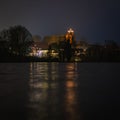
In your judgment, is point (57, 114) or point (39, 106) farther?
point (39, 106)

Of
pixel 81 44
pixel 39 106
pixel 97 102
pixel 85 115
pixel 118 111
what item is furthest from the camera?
pixel 81 44

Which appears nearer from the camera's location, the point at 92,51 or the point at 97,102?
the point at 97,102

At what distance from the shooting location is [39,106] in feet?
27.9

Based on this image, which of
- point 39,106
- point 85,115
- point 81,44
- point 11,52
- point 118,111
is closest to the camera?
point 85,115

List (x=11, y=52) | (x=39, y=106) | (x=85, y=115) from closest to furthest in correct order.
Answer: (x=85, y=115), (x=39, y=106), (x=11, y=52)

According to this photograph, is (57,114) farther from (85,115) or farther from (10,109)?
(10,109)

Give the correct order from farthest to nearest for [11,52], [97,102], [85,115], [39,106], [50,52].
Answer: [50,52], [11,52], [97,102], [39,106], [85,115]

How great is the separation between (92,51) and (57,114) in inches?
5167

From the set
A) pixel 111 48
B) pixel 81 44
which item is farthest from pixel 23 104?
pixel 81 44

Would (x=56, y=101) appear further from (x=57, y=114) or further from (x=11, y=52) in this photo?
(x=11, y=52)

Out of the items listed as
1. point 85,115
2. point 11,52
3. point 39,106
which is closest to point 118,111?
point 85,115

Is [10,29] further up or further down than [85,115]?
further up

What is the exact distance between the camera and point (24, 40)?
10925 centimetres

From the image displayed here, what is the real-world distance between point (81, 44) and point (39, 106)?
16596 cm
